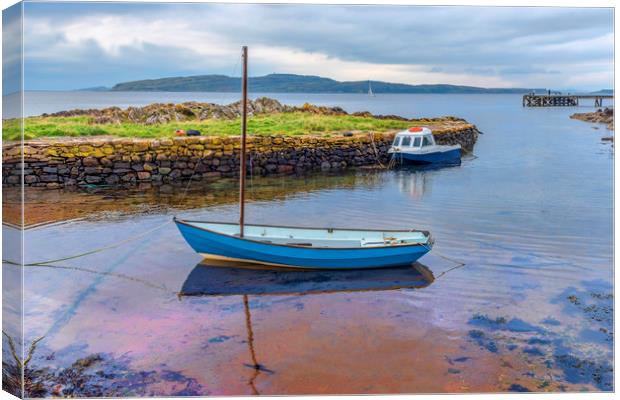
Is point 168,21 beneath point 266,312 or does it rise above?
above

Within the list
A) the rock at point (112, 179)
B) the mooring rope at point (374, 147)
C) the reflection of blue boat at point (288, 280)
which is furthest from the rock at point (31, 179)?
the mooring rope at point (374, 147)

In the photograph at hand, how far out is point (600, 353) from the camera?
29.2 feet

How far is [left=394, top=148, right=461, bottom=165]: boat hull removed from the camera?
28172 millimetres

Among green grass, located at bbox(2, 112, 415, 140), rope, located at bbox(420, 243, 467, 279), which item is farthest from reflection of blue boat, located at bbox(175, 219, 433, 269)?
green grass, located at bbox(2, 112, 415, 140)

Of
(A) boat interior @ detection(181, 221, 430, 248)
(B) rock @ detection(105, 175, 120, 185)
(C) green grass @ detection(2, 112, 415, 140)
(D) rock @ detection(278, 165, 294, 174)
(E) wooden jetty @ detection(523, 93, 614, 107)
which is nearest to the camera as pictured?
(A) boat interior @ detection(181, 221, 430, 248)

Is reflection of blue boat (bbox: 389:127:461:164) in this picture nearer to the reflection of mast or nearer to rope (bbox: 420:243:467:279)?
rope (bbox: 420:243:467:279)

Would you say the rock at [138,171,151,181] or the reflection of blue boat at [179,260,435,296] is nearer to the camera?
the reflection of blue boat at [179,260,435,296]

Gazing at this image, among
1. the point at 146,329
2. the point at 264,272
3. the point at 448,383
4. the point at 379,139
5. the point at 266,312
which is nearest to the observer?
the point at 448,383

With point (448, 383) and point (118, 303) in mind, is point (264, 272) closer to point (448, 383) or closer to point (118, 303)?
point (118, 303)

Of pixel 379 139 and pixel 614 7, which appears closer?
pixel 614 7

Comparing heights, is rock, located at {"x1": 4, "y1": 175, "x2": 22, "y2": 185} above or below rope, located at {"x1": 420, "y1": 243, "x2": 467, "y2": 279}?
above

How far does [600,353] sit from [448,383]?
252cm

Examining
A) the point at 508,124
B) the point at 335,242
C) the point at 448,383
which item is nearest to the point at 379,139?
the point at 508,124

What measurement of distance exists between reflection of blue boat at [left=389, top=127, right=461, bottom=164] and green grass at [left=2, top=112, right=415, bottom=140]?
379cm
